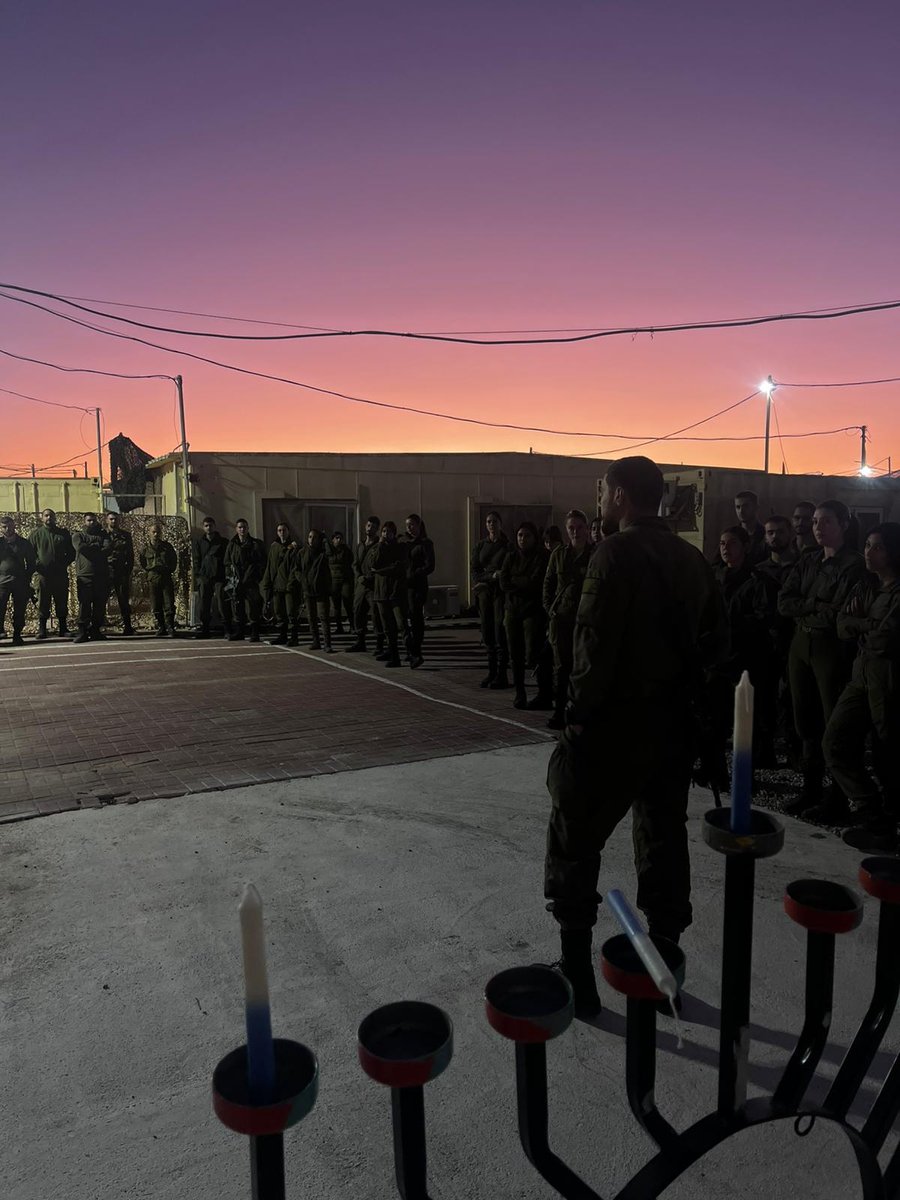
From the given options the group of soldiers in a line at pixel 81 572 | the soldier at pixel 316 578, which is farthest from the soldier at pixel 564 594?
the group of soldiers in a line at pixel 81 572

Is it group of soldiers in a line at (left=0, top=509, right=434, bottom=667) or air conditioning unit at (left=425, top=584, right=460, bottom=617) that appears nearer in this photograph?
group of soldiers in a line at (left=0, top=509, right=434, bottom=667)

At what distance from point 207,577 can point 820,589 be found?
1119 centimetres

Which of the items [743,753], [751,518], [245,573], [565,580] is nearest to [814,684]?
[751,518]

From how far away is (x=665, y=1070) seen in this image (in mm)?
2410

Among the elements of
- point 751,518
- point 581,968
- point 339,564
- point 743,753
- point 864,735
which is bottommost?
point 581,968

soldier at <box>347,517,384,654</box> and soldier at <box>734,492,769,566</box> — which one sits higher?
soldier at <box>734,492,769,566</box>

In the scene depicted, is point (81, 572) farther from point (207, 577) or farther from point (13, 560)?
point (207, 577)

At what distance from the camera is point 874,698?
425cm

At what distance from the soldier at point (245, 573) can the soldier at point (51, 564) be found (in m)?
2.81

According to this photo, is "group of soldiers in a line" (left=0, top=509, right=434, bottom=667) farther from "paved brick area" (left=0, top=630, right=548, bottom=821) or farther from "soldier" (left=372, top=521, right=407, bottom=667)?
"paved brick area" (left=0, top=630, right=548, bottom=821)

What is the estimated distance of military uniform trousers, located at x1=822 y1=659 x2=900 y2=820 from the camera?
4.21 m

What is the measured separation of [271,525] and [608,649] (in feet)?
45.0

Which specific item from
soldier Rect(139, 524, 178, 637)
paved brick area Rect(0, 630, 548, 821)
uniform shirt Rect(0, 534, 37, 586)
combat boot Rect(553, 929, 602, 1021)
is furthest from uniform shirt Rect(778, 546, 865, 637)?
uniform shirt Rect(0, 534, 37, 586)

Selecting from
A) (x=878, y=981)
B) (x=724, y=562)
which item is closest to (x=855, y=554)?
(x=724, y=562)
